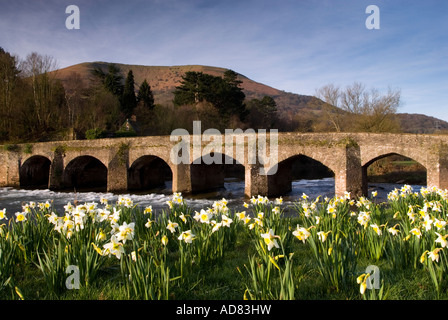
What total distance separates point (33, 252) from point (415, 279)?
5.77 metres

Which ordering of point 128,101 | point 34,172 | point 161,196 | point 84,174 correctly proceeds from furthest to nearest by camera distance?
point 128,101, point 34,172, point 84,174, point 161,196

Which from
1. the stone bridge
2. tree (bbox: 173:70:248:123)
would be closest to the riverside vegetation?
the stone bridge

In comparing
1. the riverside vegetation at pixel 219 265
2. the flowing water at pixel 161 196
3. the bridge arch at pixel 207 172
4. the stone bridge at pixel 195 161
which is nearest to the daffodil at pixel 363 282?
the riverside vegetation at pixel 219 265

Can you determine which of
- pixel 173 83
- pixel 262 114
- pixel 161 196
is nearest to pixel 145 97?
pixel 262 114

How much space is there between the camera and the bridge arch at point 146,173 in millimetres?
22206

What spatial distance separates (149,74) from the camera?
452 ft

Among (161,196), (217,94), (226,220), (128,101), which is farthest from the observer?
(128,101)

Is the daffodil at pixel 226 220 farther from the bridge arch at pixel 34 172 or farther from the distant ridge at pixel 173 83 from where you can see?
the distant ridge at pixel 173 83

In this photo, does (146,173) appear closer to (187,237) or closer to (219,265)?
(219,265)

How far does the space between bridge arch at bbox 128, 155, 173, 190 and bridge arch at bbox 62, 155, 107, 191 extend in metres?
3.11

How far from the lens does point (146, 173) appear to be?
2392 cm

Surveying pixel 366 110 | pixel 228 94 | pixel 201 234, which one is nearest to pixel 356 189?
pixel 201 234

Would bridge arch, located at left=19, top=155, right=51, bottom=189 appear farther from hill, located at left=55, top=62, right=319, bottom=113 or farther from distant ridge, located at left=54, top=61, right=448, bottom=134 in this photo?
hill, located at left=55, top=62, right=319, bottom=113

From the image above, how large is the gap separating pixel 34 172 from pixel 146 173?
419 inches
